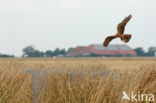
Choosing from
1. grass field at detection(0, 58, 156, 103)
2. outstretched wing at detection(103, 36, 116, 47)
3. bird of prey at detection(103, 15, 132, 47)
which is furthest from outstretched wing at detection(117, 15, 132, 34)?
grass field at detection(0, 58, 156, 103)

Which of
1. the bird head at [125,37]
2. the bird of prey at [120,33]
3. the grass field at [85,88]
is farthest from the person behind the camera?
the grass field at [85,88]

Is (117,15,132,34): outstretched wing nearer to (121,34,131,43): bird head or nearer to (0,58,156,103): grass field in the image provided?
(121,34,131,43): bird head

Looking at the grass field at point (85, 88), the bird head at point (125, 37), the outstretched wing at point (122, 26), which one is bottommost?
the grass field at point (85, 88)

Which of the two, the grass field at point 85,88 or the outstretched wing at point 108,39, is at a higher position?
the outstretched wing at point 108,39

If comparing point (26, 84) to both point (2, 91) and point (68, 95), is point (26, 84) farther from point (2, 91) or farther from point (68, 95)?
point (68, 95)

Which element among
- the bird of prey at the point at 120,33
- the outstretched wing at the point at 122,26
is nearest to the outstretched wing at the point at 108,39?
the bird of prey at the point at 120,33

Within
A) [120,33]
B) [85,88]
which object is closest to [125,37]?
[120,33]

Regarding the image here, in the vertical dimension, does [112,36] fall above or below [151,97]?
above

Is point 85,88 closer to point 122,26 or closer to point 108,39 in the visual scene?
point 108,39

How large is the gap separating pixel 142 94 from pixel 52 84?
1286 millimetres

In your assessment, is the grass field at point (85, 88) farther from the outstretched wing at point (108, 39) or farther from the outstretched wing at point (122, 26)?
the outstretched wing at point (122, 26)

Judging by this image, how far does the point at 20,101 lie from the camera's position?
4.13m

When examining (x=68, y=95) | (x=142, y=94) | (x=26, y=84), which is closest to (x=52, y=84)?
(x=68, y=95)

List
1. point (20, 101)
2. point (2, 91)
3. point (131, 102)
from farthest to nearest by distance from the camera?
1. point (2, 91)
2. point (20, 101)
3. point (131, 102)
